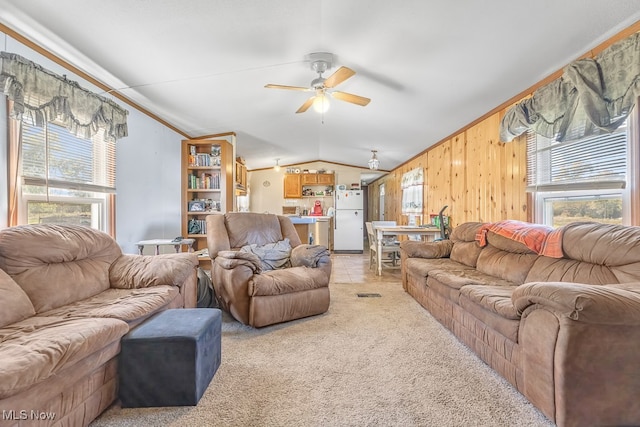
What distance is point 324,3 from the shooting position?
75.5 inches

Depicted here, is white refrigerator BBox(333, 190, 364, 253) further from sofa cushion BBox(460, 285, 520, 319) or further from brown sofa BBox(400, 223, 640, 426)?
sofa cushion BBox(460, 285, 520, 319)

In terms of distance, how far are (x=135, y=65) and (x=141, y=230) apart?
1.90 m

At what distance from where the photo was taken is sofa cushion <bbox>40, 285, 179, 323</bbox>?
156 centimetres

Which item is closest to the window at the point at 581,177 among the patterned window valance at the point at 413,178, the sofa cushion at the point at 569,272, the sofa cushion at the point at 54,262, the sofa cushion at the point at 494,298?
the sofa cushion at the point at 569,272

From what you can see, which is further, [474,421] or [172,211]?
[172,211]

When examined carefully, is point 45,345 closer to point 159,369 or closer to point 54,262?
point 159,369

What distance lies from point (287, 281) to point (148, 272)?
1.07 m

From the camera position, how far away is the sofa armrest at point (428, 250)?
3.31m

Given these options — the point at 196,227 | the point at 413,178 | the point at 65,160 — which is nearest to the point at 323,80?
the point at 65,160

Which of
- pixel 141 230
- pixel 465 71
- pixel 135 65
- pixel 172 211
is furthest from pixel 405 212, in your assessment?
pixel 135 65

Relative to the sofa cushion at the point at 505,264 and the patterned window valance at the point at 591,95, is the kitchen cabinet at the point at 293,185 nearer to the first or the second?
the sofa cushion at the point at 505,264

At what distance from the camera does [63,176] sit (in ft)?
7.99

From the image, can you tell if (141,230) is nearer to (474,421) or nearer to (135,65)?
(135,65)

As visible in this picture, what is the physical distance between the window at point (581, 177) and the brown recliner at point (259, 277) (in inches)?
84.4
